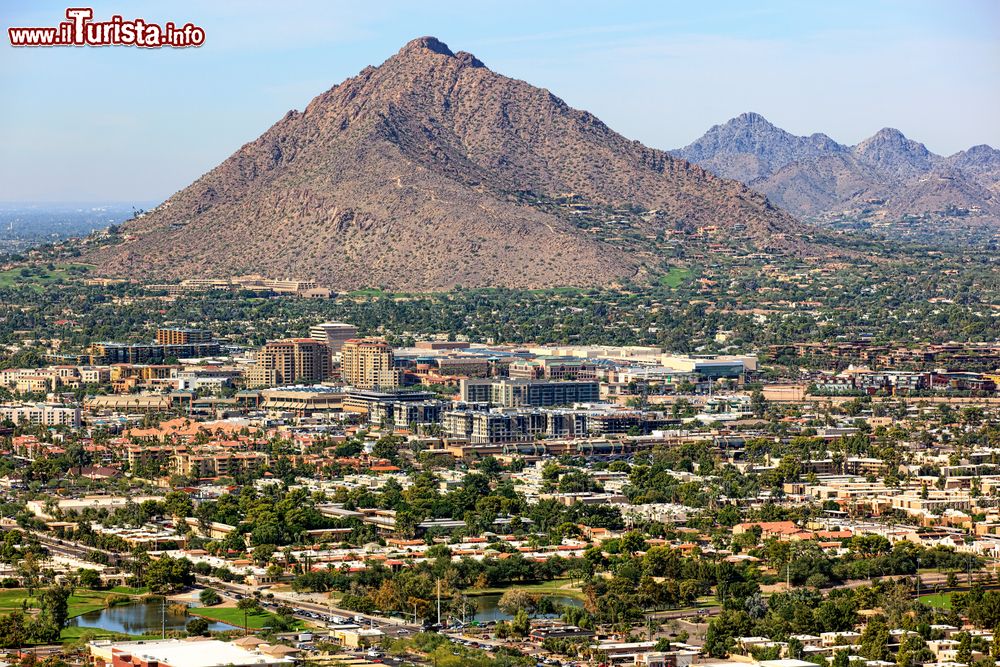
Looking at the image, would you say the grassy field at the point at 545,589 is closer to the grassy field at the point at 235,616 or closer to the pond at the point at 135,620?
the grassy field at the point at 235,616

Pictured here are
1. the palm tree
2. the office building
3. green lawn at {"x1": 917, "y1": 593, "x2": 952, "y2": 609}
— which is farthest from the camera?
the office building

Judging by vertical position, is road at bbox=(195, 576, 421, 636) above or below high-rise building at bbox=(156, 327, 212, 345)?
below

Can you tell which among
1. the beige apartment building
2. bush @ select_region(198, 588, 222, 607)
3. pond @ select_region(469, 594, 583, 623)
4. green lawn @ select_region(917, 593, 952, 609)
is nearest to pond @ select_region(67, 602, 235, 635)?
bush @ select_region(198, 588, 222, 607)

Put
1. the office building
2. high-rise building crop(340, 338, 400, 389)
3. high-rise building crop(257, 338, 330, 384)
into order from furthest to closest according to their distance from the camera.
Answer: high-rise building crop(257, 338, 330, 384) < high-rise building crop(340, 338, 400, 389) < the office building

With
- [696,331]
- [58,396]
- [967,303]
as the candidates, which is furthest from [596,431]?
[967,303]

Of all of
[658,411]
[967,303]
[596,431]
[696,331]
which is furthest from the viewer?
[967,303]

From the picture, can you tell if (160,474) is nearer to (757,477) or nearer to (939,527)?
(757,477)

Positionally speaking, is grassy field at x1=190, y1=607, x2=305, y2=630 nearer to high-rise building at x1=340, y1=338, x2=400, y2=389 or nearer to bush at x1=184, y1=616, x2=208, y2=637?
bush at x1=184, y1=616, x2=208, y2=637
